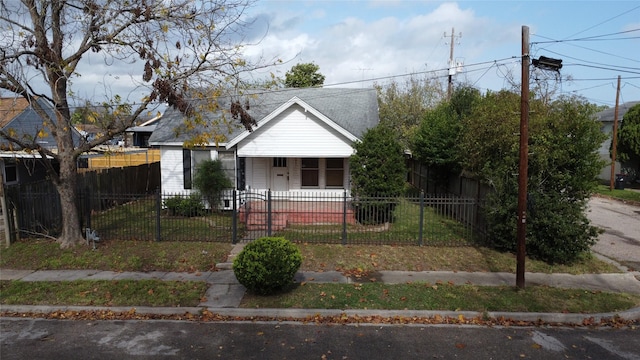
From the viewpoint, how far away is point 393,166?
43.3ft

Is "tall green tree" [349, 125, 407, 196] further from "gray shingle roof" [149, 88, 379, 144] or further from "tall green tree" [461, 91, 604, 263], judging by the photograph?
"tall green tree" [461, 91, 604, 263]

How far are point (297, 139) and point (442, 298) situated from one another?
8776 millimetres

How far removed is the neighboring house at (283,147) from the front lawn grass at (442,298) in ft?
22.8

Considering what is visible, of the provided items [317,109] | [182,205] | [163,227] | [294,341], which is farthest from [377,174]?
[294,341]

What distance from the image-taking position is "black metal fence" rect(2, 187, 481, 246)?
463 inches

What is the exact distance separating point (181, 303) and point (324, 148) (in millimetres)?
8584

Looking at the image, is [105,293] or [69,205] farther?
[69,205]

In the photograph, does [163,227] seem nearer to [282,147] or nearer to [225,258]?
[225,258]

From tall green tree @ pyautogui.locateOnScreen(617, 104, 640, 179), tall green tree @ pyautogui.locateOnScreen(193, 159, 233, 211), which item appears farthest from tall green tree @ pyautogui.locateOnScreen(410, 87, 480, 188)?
tall green tree @ pyautogui.locateOnScreen(617, 104, 640, 179)

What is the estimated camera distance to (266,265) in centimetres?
767

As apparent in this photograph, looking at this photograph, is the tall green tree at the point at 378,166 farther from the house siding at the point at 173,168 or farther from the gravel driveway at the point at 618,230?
the house siding at the point at 173,168

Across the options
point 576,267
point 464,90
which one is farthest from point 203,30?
point 464,90

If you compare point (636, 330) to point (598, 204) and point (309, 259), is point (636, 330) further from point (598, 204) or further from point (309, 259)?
point (598, 204)

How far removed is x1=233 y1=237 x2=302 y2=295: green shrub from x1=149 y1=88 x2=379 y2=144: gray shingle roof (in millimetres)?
8109
